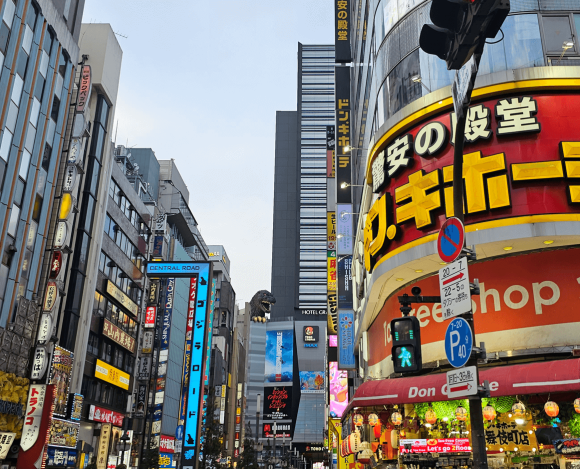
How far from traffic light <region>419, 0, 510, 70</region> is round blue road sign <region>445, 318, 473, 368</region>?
3.43m

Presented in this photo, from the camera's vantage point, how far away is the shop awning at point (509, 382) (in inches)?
467

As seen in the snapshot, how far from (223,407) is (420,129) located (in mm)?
88708

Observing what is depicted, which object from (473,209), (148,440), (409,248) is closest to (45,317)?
(409,248)

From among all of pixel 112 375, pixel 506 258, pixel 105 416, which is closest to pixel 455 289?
pixel 506 258

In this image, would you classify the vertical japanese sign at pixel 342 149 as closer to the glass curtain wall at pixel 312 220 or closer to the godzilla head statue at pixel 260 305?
the godzilla head statue at pixel 260 305

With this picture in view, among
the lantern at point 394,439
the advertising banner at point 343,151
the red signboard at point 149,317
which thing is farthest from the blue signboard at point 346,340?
the red signboard at point 149,317

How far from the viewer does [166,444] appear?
2950 inches

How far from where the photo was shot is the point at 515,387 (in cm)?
1255

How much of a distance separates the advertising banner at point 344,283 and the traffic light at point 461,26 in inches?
1271

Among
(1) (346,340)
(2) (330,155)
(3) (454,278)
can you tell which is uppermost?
(2) (330,155)

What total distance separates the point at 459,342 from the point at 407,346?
0.71 metres

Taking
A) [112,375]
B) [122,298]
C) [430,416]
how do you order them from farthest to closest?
[122,298]
[112,375]
[430,416]

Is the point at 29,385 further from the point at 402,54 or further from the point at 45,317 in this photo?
the point at 402,54

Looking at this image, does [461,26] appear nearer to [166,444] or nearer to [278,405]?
[166,444]
